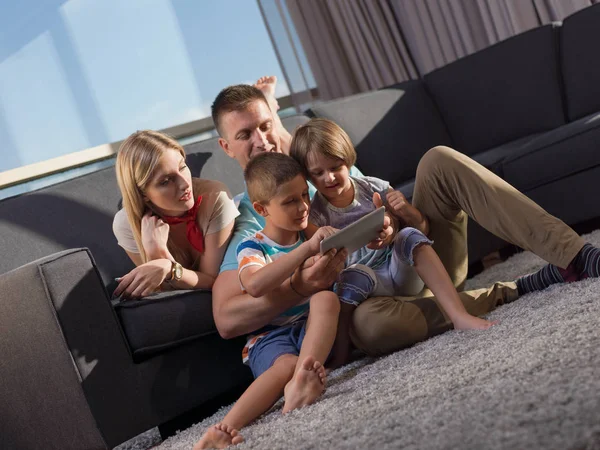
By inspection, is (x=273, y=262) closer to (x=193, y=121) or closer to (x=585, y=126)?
(x=585, y=126)

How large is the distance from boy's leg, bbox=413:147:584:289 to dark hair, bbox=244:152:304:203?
33 cm

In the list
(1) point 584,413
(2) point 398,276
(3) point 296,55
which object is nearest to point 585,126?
(2) point 398,276

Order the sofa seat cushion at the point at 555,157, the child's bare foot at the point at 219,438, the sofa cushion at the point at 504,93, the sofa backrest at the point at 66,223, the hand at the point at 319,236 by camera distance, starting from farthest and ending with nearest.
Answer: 1. the sofa cushion at the point at 504,93
2. the sofa seat cushion at the point at 555,157
3. the sofa backrest at the point at 66,223
4. the hand at the point at 319,236
5. the child's bare foot at the point at 219,438

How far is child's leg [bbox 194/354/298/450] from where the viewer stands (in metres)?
1.42

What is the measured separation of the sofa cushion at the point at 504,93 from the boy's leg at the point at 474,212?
1.29 meters

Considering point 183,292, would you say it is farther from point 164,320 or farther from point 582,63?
point 582,63

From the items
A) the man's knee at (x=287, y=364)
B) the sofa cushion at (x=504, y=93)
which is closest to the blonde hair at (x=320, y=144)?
the man's knee at (x=287, y=364)

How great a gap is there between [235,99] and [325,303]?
704mm

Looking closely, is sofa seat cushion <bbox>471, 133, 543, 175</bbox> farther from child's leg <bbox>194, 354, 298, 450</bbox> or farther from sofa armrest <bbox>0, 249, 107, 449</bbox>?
sofa armrest <bbox>0, 249, 107, 449</bbox>

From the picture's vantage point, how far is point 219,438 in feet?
4.66

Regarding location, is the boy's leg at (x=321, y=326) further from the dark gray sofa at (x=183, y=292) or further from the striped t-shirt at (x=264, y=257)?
the dark gray sofa at (x=183, y=292)

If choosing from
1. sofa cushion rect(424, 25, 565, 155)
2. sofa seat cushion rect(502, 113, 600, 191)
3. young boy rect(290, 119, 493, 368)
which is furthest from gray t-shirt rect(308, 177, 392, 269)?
sofa cushion rect(424, 25, 565, 155)

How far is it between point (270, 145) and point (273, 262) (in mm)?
514

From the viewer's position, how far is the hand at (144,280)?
6.10 ft
